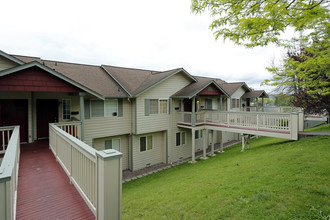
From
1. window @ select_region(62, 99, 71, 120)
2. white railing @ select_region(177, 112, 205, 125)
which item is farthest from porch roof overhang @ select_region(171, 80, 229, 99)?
window @ select_region(62, 99, 71, 120)

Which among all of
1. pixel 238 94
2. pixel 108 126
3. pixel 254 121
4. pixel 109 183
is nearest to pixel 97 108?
pixel 108 126

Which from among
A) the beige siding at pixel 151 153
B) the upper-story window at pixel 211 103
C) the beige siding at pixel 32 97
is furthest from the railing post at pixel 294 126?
the beige siding at pixel 32 97

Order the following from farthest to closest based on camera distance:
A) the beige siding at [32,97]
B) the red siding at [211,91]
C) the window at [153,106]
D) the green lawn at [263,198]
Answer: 1. the red siding at [211,91]
2. the window at [153,106]
3. the beige siding at [32,97]
4. the green lawn at [263,198]

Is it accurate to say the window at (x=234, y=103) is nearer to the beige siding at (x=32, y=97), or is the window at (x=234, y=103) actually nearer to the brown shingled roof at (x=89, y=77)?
the brown shingled roof at (x=89, y=77)

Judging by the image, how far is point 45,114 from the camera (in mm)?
9328

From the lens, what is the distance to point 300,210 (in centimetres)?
338

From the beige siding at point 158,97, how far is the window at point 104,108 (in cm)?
167

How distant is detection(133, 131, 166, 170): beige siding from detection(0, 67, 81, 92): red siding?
6.80 metres

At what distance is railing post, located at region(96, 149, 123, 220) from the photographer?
2334mm

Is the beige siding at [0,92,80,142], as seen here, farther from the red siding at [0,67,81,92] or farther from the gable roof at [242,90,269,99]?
the gable roof at [242,90,269,99]

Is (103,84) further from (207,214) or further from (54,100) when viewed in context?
(207,214)

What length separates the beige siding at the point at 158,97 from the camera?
12.3 metres

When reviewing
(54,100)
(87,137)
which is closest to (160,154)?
(87,137)

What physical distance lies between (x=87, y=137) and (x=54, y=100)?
287 cm
